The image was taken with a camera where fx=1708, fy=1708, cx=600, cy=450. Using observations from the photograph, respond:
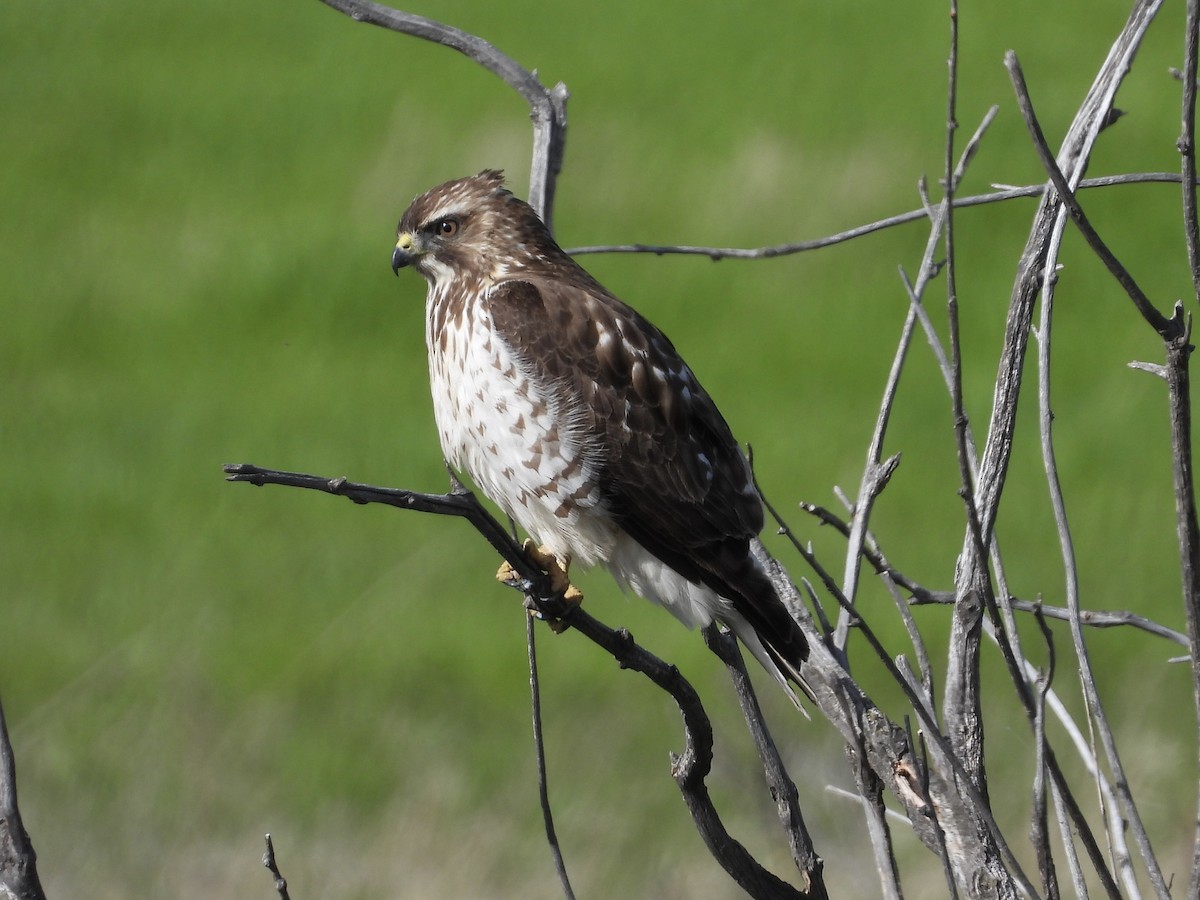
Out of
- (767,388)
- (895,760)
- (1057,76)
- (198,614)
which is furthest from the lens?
(1057,76)

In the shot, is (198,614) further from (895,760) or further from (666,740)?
(895,760)

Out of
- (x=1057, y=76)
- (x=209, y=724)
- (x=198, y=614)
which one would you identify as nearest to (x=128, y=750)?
(x=209, y=724)

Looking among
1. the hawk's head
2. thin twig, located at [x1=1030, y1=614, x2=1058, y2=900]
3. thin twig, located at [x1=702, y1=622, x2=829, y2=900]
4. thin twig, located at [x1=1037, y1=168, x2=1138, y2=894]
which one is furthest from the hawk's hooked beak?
thin twig, located at [x1=1030, y1=614, x2=1058, y2=900]

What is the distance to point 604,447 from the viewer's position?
12.5 ft

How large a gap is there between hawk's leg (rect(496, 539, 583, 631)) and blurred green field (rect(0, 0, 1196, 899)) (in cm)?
74

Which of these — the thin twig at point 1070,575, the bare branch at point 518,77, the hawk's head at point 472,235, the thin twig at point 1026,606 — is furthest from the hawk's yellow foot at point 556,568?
the thin twig at point 1070,575

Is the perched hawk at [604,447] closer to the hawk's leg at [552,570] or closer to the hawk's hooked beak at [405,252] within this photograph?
the hawk's leg at [552,570]

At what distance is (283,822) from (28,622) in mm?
2169

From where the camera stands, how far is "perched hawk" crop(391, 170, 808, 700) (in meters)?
3.78

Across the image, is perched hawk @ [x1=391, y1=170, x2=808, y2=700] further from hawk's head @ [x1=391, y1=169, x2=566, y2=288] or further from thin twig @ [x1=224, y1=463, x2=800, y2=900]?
thin twig @ [x1=224, y1=463, x2=800, y2=900]

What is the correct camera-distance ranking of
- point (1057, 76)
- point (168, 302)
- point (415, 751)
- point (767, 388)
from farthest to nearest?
point (1057, 76) < point (168, 302) < point (767, 388) < point (415, 751)

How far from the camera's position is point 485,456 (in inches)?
152

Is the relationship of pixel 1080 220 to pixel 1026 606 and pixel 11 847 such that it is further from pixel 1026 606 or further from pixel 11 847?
pixel 11 847

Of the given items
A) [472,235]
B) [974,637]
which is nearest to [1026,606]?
[974,637]
